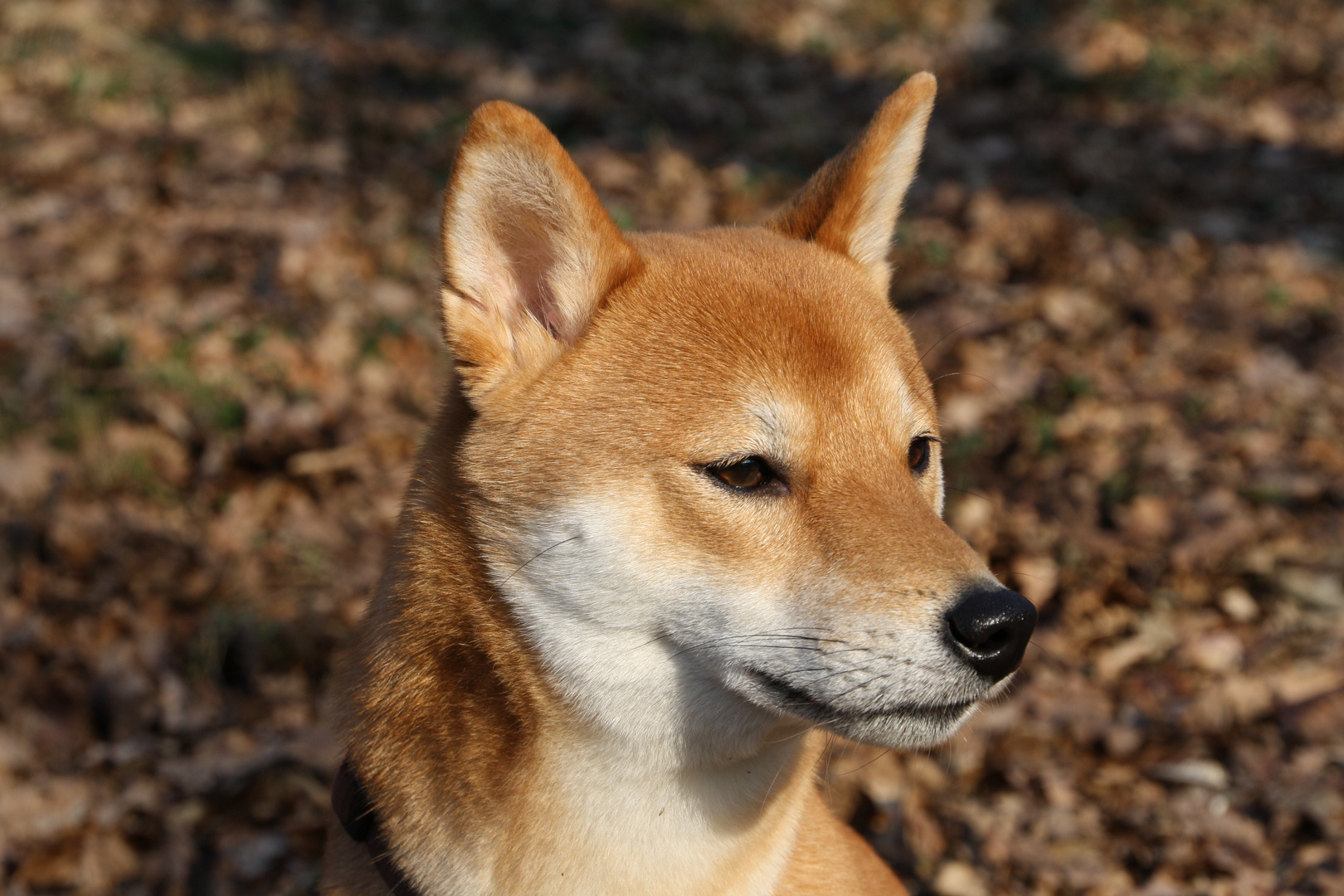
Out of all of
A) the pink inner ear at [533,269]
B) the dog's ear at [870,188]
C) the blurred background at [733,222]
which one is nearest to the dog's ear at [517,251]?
the pink inner ear at [533,269]

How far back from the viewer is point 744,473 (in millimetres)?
2176

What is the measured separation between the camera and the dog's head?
2012 mm

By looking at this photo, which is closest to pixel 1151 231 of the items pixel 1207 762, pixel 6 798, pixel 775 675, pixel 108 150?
pixel 1207 762

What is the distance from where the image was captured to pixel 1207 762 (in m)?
3.44

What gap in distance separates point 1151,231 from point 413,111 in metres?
5.43

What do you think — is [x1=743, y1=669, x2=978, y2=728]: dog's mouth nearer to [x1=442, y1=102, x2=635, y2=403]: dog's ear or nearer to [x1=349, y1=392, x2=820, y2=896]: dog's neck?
[x1=349, y1=392, x2=820, y2=896]: dog's neck

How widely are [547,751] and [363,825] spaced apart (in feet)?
1.58

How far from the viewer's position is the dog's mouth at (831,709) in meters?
2.04

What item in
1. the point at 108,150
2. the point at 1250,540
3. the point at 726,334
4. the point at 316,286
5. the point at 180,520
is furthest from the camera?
the point at 108,150

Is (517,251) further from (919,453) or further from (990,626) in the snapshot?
(990,626)

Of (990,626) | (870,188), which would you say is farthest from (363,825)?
(870,188)

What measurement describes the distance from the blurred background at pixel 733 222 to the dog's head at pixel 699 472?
1.17 feet

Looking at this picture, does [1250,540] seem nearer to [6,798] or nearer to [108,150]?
[6,798]

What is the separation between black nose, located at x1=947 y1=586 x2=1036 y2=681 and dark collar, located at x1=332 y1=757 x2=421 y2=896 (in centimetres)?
119
